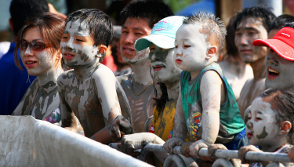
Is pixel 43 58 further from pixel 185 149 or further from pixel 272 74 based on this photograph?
pixel 272 74

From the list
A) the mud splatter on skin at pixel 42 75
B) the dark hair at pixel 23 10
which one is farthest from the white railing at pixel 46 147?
the dark hair at pixel 23 10

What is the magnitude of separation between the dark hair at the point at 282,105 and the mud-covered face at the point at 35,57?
6.68 ft

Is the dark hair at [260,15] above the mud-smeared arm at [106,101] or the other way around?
above

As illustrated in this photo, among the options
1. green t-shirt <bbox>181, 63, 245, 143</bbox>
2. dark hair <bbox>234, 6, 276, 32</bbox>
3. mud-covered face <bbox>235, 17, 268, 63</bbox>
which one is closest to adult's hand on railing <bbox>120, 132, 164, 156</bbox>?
green t-shirt <bbox>181, 63, 245, 143</bbox>

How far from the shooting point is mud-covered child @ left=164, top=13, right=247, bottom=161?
212 cm

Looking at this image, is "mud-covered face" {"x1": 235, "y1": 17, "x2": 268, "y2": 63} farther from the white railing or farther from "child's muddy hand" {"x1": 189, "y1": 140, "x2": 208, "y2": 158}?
the white railing

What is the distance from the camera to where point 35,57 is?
3.29m

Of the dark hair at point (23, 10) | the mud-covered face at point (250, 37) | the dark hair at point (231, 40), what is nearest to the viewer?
the mud-covered face at point (250, 37)

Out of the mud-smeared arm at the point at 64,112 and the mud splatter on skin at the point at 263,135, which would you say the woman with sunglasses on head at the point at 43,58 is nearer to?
the mud-smeared arm at the point at 64,112

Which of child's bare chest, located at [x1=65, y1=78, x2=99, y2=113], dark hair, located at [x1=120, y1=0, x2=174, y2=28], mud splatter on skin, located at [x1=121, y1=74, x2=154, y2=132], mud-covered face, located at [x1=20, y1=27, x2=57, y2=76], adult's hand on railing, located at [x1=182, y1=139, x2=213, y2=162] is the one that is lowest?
mud splatter on skin, located at [x1=121, y1=74, x2=154, y2=132]

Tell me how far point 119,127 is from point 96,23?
33.6 inches

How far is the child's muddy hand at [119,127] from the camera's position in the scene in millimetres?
2402

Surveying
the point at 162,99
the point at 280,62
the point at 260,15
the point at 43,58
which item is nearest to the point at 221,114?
the point at 280,62

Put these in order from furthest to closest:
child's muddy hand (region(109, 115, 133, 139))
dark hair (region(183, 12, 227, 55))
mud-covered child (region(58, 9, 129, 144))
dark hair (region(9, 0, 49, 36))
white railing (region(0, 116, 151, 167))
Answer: dark hair (region(9, 0, 49, 36)), mud-covered child (region(58, 9, 129, 144)), child's muddy hand (region(109, 115, 133, 139)), dark hair (region(183, 12, 227, 55)), white railing (region(0, 116, 151, 167))
